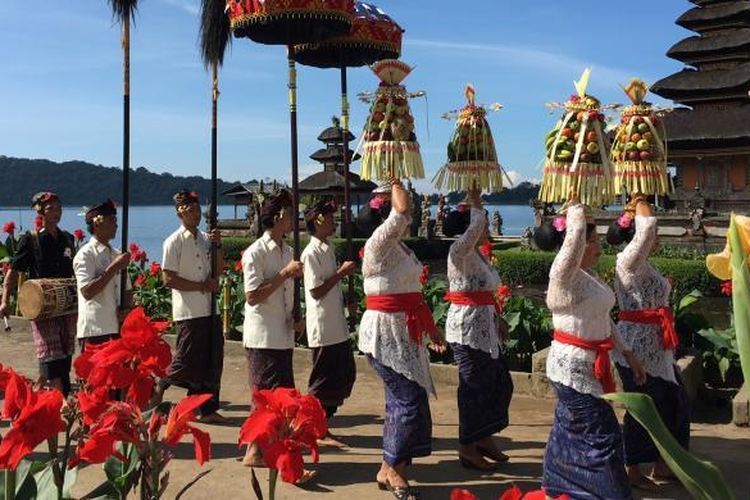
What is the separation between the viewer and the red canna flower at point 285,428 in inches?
74.8

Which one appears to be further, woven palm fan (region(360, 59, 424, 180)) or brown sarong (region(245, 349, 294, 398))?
brown sarong (region(245, 349, 294, 398))

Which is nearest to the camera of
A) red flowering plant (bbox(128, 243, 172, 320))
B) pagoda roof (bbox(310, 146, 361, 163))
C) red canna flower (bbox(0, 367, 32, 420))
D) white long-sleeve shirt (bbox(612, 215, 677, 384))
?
red canna flower (bbox(0, 367, 32, 420))

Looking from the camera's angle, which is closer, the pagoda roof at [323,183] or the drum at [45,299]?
the drum at [45,299]

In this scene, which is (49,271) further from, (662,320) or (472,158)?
(662,320)

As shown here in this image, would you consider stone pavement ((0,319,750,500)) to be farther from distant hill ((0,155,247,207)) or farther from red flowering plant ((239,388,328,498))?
distant hill ((0,155,247,207))

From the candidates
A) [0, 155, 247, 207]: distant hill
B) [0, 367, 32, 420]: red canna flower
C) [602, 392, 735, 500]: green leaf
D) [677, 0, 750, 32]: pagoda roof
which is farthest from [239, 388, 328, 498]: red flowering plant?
[0, 155, 247, 207]: distant hill

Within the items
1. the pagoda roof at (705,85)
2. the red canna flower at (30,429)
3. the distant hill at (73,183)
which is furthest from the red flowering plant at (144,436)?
the distant hill at (73,183)

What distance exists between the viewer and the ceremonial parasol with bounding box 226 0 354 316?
5742 mm

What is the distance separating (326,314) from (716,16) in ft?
95.7

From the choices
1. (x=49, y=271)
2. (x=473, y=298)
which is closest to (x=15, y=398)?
(x=473, y=298)

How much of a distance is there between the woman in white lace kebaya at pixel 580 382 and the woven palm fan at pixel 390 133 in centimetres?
128

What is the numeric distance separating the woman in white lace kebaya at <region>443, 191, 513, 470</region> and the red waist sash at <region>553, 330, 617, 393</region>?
1.26 metres

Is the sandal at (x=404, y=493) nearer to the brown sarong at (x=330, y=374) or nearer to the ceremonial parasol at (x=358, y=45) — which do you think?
the brown sarong at (x=330, y=374)

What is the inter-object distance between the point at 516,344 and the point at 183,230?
3.70m
